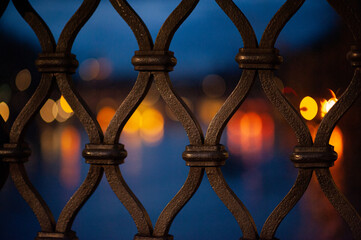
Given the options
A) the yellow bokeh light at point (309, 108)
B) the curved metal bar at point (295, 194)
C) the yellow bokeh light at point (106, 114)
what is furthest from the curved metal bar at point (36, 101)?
the yellow bokeh light at point (106, 114)

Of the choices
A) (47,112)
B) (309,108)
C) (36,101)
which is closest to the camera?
(36,101)

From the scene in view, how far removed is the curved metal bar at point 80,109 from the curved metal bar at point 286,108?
0.27m

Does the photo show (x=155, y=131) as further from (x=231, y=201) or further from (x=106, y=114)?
(x=231, y=201)

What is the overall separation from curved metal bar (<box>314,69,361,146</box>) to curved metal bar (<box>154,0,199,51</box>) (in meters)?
0.25

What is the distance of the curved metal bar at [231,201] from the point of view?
2.43ft

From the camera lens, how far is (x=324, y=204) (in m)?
2.76

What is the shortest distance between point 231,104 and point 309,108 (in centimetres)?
218

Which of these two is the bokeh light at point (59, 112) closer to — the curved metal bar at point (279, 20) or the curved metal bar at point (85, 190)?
the curved metal bar at point (85, 190)

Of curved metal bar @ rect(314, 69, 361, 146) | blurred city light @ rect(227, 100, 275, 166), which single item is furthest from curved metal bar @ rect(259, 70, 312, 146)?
blurred city light @ rect(227, 100, 275, 166)

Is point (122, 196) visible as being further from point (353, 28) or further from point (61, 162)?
point (61, 162)

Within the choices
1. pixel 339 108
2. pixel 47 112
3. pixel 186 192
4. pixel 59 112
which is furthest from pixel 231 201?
pixel 59 112

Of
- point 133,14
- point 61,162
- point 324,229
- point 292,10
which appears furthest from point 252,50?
point 61,162

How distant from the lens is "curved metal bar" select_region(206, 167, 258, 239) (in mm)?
741

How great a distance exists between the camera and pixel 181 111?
2.46 feet
